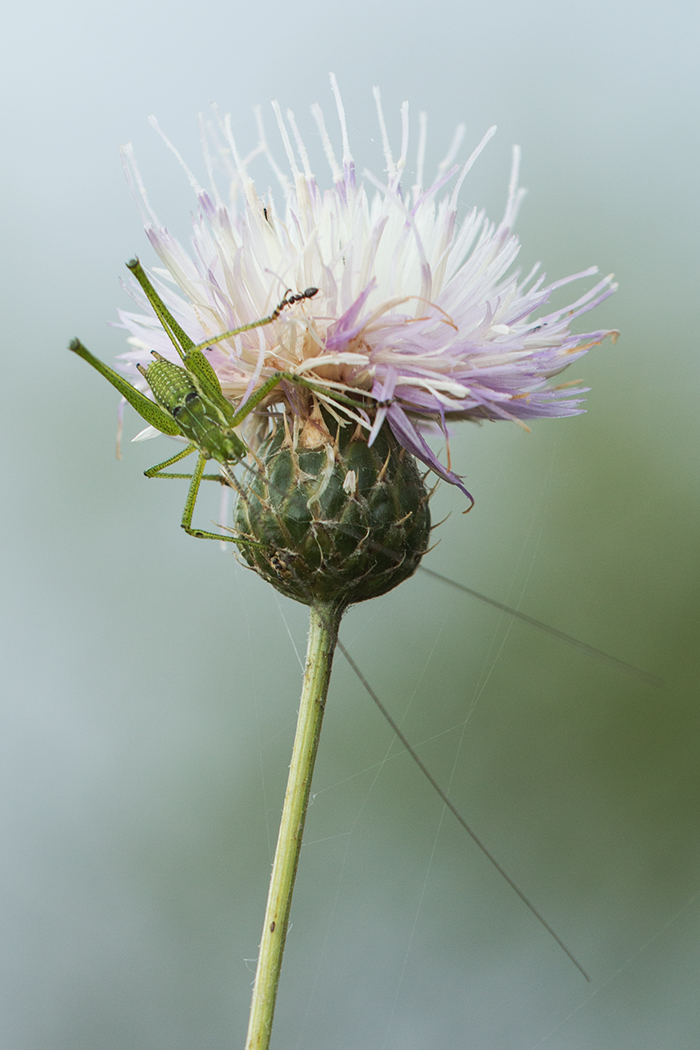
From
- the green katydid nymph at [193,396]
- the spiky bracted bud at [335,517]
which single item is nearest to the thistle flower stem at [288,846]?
the spiky bracted bud at [335,517]

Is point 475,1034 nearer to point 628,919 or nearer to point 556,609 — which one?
point 628,919

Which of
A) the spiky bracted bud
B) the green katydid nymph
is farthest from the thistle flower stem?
the green katydid nymph

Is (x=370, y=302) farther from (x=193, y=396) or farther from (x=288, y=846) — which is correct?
(x=288, y=846)

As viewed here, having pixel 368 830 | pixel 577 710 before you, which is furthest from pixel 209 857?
pixel 577 710

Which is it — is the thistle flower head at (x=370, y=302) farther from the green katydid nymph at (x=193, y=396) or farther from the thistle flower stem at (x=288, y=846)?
A: the thistle flower stem at (x=288, y=846)

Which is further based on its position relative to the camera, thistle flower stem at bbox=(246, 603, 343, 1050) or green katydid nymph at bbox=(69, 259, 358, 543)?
green katydid nymph at bbox=(69, 259, 358, 543)

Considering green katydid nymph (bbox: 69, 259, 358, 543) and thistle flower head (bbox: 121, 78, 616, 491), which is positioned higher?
thistle flower head (bbox: 121, 78, 616, 491)

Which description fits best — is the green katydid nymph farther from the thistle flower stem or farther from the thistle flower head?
the thistle flower stem
